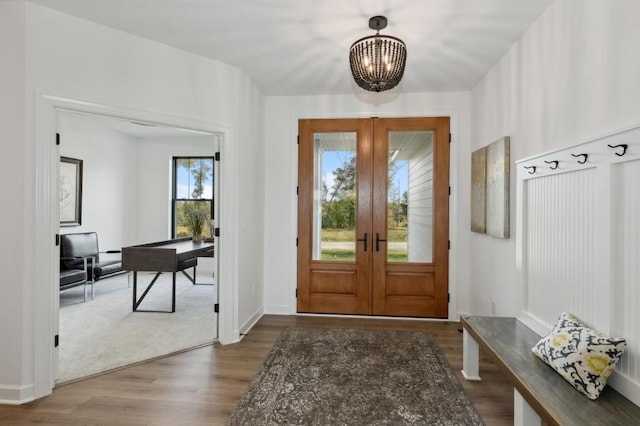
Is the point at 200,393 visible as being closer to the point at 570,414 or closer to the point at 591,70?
the point at 570,414

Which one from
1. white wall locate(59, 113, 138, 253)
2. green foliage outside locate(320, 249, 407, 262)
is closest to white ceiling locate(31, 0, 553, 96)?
green foliage outside locate(320, 249, 407, 262)

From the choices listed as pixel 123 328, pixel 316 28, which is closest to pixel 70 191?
pixel 123 328

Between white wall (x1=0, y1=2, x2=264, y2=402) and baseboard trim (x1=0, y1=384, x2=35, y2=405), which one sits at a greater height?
white wall (x1=0, y1=2, x2=264, y2=402)

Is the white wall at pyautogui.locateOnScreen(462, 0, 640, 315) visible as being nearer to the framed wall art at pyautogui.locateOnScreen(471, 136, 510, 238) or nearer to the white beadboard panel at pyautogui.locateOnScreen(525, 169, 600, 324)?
the framed wall art at pyautogui.locateOnScreen(471, 136, 510, 238)

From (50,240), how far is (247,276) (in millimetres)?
1788

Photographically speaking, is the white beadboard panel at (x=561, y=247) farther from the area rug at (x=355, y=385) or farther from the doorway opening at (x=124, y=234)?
the doorway opening at (x=124, y=234)

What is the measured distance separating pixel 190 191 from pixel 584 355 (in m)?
6.87

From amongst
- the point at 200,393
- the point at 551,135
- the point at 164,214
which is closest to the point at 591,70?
the point at 551,135

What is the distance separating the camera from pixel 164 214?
6.93 m

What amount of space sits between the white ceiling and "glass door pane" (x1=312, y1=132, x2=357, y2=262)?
0.93m

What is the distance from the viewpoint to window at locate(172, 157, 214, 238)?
7008 mm

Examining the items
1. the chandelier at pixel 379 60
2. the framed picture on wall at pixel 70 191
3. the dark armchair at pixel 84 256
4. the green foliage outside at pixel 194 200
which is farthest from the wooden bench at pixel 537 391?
the framed picture on wall at pixel 70 191

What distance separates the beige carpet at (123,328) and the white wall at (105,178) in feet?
4.42

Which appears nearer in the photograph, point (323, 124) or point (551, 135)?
point (551, 135)
